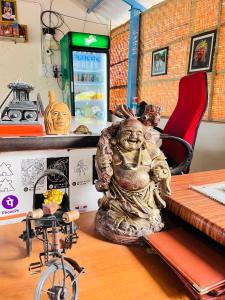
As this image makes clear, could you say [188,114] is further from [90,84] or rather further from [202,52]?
[90,84]

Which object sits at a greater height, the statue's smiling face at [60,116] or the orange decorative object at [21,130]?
the statue's smiling face at [60,116]

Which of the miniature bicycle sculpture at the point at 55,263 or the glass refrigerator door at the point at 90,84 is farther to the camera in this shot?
the glass refrigerator door at the point at 90,84

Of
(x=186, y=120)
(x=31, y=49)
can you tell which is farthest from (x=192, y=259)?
(x=31, y=49)

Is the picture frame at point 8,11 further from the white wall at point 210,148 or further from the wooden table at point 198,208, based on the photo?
the wooden table at point 198,208

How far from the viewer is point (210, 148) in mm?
2391

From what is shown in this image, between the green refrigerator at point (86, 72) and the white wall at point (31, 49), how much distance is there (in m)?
0.44

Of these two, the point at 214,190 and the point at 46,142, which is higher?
the point at 46,142

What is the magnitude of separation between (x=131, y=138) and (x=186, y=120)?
1213 mm

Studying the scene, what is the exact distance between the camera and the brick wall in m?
2.25

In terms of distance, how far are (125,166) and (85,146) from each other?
25cm

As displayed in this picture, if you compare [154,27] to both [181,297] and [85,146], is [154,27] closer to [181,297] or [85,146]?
[85,146]

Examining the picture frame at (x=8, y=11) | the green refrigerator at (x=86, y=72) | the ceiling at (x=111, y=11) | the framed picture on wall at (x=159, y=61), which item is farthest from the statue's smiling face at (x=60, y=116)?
the picture frame at (x=8, y=11)

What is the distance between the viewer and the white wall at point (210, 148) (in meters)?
2.26

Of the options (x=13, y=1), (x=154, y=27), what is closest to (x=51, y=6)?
(x=13, y=1)
